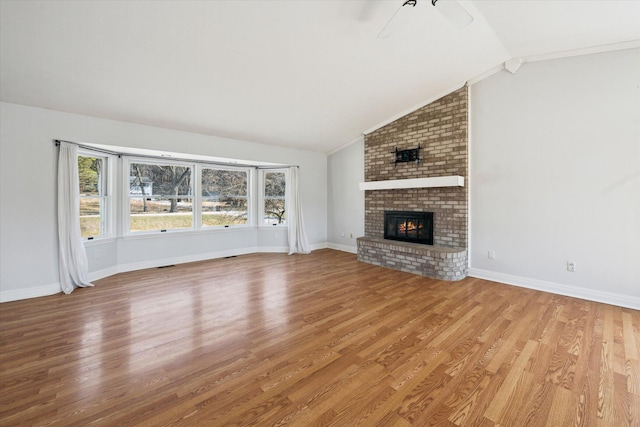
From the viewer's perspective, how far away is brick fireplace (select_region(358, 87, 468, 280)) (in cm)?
440

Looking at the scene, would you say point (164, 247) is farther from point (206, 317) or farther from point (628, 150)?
point (628, 150)

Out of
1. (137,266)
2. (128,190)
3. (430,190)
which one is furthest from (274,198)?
(430,190)

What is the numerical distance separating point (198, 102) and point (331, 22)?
2.19 meters

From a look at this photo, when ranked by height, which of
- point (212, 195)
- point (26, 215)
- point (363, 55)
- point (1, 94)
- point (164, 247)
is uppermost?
point (363, 55)

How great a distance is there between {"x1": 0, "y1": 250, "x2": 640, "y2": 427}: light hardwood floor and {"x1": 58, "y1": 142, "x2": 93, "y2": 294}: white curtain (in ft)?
1.28

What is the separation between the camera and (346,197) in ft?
21.9

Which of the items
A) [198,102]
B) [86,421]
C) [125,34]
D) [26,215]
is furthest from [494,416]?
[26,215]

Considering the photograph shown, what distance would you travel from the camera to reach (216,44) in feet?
9.52

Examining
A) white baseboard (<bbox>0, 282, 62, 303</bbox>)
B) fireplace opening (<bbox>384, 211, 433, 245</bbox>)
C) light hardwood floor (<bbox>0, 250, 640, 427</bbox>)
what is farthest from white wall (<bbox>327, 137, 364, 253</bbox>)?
white baseboard (<bbox>0, 282, 62, 303</bbox>)

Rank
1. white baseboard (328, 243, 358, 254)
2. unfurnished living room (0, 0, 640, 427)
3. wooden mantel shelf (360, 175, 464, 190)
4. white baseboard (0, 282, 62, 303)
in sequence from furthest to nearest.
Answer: white baseboard (328, 243, 358, 254), wooden mantel shelf (360, 175, 464, 190), white baseboard (0, 282, 62, 303), unfurnished living room (0, 0, 640, 427)

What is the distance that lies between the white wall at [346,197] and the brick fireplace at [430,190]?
25.2 inches

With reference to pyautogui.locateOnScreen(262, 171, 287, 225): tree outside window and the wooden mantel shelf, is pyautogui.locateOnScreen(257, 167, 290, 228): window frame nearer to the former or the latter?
pyautogui.locateOnScreen(262, 171, 287, 225): tree outside window

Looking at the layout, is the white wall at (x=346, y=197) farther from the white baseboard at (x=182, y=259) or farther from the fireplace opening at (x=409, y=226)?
the white baseboard at (x=182, y=259)

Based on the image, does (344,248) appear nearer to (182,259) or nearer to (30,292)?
(182,259)
